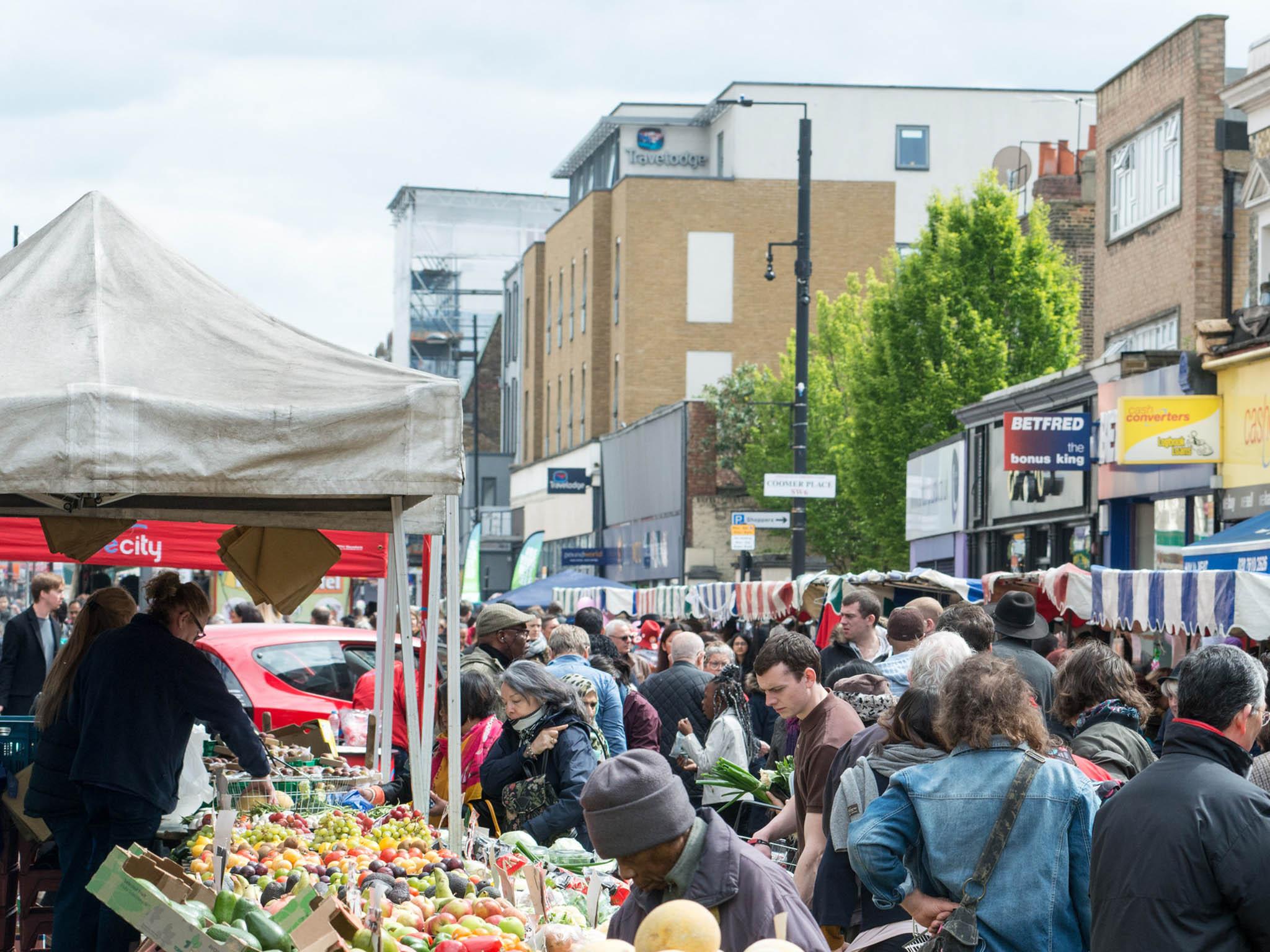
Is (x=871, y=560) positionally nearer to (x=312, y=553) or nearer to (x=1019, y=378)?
(x=1019, y=378)

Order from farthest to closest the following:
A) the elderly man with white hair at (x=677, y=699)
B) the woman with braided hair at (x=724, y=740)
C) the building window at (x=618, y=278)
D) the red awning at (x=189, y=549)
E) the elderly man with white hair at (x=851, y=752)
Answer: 1. the building window at (x=618, y=278)
2. the red awning at (x=189, y=549)
3. the elderly man with white hair at (x=677, y=699)
4. the woman with braided hair at (x=724, y=740)
5. the elderly man with white hair at (x=851, y=752)

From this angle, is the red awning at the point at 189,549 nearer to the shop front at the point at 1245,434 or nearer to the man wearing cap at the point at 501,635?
the man wearing cap at the point at 501,635

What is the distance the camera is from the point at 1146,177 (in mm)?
27359

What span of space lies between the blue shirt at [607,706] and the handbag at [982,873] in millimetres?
4793

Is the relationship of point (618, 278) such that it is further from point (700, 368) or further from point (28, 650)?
point (28, 650)

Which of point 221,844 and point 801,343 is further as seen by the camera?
point 801,343

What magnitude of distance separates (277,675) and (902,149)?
47.5 m

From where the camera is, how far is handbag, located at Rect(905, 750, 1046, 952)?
465 centimetres

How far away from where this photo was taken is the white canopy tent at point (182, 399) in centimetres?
582

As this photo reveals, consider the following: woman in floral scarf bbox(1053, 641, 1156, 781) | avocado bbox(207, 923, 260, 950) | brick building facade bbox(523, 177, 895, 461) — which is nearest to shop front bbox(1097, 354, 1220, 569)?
woman in floral scarf bbox(1053, 641, 1156, 781)

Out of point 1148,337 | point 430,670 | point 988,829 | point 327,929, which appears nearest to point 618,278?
point 1148,337

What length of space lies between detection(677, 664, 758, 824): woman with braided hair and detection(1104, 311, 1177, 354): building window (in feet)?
54.8

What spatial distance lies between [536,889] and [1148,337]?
23.3 meters

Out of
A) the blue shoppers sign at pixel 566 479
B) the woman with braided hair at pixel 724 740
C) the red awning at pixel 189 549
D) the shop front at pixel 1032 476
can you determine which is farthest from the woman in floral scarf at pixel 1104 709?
the blue shoppers sign at pixel 566 479
